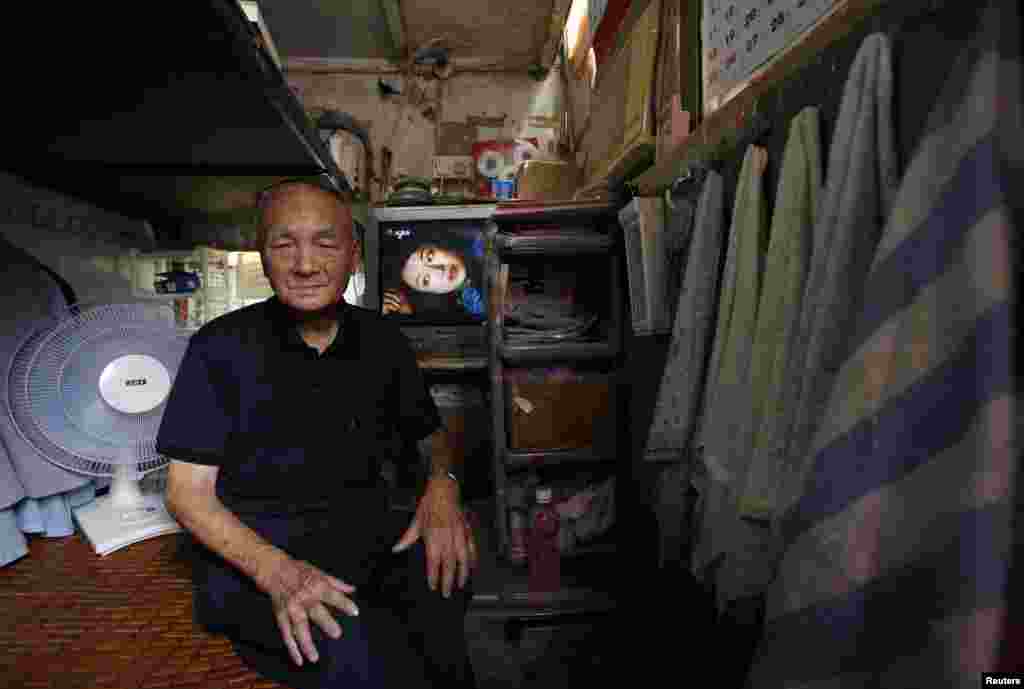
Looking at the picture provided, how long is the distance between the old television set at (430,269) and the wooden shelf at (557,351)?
1.86 feet

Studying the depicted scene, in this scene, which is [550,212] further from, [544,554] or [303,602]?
[303,602]

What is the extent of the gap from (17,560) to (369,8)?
9.67 ft

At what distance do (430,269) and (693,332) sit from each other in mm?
1499

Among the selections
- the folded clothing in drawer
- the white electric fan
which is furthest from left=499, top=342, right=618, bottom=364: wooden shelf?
the white electric fan

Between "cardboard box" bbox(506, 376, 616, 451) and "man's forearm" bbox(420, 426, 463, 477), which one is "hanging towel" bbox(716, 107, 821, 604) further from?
"cardboard box" bbox(506, 376, 616, 451)

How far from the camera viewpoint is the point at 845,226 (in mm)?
617

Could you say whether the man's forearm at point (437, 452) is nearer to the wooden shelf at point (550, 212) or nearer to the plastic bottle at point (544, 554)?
the plastic bottle at point (544, 554)

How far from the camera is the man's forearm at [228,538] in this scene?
80 centimetres

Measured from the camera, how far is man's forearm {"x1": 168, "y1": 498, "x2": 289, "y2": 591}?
2.64 ft

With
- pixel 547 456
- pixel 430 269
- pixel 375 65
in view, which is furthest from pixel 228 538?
pixel 375 65

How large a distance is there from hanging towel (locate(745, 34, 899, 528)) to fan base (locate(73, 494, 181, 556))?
144cm

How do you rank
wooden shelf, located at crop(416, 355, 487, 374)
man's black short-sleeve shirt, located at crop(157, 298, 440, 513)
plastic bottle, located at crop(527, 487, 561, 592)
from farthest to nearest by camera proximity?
wooden shelf, located at crop(416, 355, 487, 374) < plastic bottle, located at crop(527, 487, 561, 592) < man's black short-sleeve shirt, located at crop(157, 298, 440, 513)

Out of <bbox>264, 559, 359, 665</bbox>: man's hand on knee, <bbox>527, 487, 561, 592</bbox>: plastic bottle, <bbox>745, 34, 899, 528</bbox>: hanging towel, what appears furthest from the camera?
<bbox>527, 487, 561, 592</bbox>: plastic bottle

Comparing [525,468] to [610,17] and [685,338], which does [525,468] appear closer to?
[685,338]
